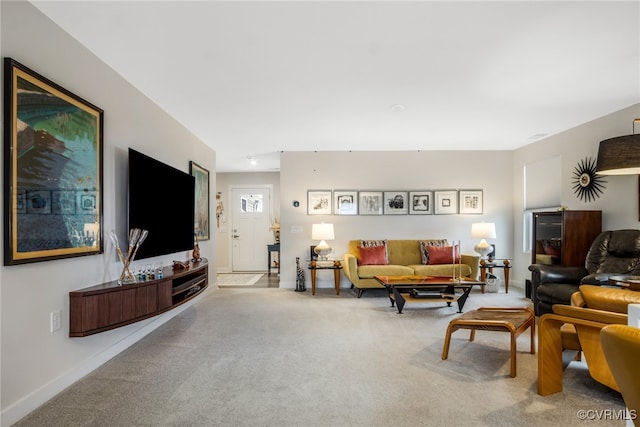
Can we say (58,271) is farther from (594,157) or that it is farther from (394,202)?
(594,157)

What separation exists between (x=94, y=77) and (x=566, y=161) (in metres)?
5.79

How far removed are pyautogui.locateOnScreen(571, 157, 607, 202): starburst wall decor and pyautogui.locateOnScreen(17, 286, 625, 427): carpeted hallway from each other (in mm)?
2365

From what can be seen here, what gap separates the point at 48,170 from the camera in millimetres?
2070

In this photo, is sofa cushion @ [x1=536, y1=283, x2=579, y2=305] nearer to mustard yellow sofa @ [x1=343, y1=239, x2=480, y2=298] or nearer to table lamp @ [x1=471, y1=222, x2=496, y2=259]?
mustard yellow sofa @ [x1=343, y1=239, x2=480, y2=298]

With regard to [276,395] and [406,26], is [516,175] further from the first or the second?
[276,395]

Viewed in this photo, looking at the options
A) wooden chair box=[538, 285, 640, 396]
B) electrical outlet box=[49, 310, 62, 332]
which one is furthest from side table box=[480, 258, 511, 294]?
electrical outlet box=[49, 310, 62, 332]

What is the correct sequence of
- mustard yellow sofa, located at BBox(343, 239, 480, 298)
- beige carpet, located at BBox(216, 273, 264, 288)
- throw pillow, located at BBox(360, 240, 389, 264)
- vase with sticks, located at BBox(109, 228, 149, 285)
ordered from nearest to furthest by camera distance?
vase with sticks, located at BBox(109, 228, 149, 285), mustard yellow sofa, located at BBox(343, 239, 480, 298), throw pillow, located at BBox(360, 240, 389, 264), beige carpet, located at BBox(216, 273, 264, 288)

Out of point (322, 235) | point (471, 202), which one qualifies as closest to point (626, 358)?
point (322, 235)

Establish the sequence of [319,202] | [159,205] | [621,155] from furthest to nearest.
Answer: [319,202]
[159,205]
[621,155]

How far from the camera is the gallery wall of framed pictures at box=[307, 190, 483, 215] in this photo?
6.11 meters

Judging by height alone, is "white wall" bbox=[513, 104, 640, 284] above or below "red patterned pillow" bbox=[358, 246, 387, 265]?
above

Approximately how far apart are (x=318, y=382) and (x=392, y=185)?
4.40 m

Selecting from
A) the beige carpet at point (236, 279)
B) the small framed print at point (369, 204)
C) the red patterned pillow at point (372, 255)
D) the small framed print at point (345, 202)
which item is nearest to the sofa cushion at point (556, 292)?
the red patterned pillow at point (372, 255)

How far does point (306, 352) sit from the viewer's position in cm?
291
